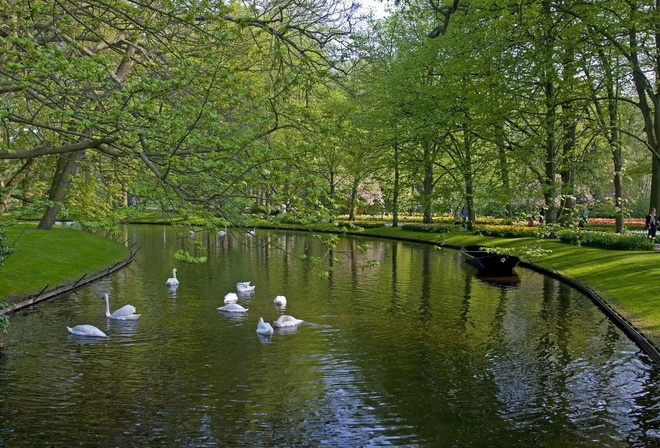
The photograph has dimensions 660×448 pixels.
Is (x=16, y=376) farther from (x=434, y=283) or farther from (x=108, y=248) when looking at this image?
(x=108, y=248)

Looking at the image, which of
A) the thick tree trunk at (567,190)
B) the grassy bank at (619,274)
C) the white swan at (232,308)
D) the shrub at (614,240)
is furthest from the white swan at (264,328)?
the shrub at (614,240)

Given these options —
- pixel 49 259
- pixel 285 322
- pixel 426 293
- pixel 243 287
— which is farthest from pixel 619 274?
pixel 49 259

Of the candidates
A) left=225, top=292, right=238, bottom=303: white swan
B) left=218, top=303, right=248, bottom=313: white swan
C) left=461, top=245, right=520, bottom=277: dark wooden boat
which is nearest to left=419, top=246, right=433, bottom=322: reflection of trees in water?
left=461, top=245, right=520, bottom=277: dark wooden boat

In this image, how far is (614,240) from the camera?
30594 mm

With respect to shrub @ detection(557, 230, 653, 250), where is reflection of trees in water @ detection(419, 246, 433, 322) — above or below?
below

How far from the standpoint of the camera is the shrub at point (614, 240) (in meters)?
29.0

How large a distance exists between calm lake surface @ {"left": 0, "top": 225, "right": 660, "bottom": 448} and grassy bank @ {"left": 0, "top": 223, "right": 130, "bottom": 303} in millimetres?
1543

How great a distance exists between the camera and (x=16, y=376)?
509 inches

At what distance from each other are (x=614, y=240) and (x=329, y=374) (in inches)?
879

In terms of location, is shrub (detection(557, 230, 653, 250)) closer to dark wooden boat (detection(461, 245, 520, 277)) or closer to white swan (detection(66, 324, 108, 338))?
dark wooden boat (detection(461, 245, 520, 277))

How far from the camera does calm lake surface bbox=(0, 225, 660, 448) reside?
1040cm

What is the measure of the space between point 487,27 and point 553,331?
1526 cm

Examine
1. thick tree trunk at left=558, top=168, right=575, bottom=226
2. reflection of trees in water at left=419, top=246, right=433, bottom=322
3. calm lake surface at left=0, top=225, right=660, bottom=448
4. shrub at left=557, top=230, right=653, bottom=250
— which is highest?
thick tree trunk at left=558, top=168, right=575, bottom=226

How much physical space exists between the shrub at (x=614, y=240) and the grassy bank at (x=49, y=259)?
857 inches
